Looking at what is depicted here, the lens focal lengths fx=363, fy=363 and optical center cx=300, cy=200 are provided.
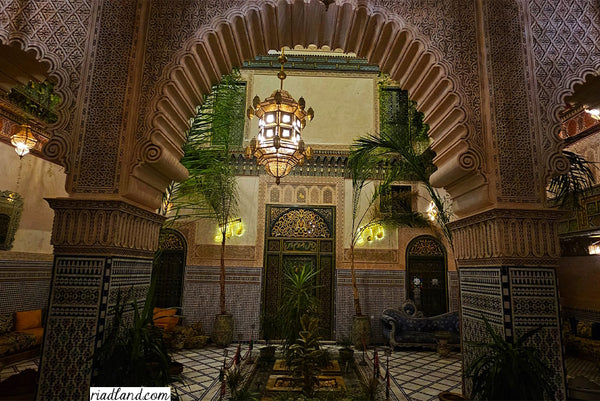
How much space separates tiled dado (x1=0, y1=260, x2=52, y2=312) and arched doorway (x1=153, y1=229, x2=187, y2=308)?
2.12 m

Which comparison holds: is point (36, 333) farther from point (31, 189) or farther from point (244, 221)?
point (244, 221)

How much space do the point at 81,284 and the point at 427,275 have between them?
7.46m

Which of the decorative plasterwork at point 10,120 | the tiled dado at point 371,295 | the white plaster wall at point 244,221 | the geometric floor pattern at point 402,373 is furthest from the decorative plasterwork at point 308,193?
the decorative plasterwork at point 10,120

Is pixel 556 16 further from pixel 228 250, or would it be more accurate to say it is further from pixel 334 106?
pixel 228 250

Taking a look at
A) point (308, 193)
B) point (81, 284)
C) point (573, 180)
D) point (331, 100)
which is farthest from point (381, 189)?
point (81, 284)

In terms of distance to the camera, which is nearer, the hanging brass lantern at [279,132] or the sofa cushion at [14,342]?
the hanging brass lantern at [279,132]

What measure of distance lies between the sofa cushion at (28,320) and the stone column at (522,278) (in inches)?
263

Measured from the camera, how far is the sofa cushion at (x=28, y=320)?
19.2 ft

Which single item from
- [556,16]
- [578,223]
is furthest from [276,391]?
[578,223]

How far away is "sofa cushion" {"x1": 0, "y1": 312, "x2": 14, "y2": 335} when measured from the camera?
5572 mm

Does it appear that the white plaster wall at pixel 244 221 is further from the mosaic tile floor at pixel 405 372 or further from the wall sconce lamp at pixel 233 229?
the mosaic tile floor at pixel 405 372

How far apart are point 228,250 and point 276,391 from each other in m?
4.29

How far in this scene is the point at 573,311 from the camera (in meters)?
7.04

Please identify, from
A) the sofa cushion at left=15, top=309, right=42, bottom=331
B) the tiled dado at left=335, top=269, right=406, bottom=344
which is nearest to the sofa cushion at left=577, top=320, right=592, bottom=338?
the tiled dado at left=335, top=269, right=406, bottom=344
